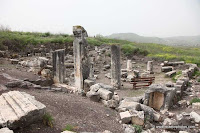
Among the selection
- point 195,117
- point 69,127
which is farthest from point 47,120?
point 195,117

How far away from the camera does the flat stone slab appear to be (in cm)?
416

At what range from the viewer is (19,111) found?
14.7 feet

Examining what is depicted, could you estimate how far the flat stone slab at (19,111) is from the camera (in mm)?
→ 4156

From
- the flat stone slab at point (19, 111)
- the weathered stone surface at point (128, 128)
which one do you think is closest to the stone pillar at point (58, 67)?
the weathered stone surface at point (128, 128)

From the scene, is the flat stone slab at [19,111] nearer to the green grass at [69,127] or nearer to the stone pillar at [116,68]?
the green grass at [69,127]

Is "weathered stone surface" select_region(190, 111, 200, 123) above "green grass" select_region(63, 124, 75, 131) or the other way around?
the other way around

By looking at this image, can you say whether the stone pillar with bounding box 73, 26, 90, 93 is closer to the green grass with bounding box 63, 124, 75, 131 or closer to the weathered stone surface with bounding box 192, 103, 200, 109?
the weathered stone surface with bounding box 192, 103, 200, 109

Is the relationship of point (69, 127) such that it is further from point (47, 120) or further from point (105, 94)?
point (105, 94)

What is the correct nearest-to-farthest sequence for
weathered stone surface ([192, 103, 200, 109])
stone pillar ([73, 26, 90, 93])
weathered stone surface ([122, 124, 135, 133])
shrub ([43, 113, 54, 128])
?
shrub ([43, 113, 54, 128]) < weathered stone surface ([122, 124, 135, 133]) < weathered stone surface ([192, 103, 200, 109]) < stone pillar ([73, 26, 90, 93])

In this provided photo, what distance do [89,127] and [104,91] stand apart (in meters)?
3.45

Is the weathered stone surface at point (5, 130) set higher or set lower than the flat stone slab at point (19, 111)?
lower

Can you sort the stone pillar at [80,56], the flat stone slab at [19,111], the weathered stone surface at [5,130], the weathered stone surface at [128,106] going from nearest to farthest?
the weathered stone surface at [5,130] → the flat stone slab at [19,111] → the weathered stone surface at [128,106] → the stone pillar at [80,56]

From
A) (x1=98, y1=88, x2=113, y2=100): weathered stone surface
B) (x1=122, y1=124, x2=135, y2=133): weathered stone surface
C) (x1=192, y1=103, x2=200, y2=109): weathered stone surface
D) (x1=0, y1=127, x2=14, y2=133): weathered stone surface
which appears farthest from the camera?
(x1=192, y1=103, x2=200, y2=109): weathered stone surface

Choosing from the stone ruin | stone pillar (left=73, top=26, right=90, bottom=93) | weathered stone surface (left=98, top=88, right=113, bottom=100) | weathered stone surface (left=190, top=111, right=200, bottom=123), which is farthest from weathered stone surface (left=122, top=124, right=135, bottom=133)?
stone pillar (left=73, top=26, right=90, bottom=93)
